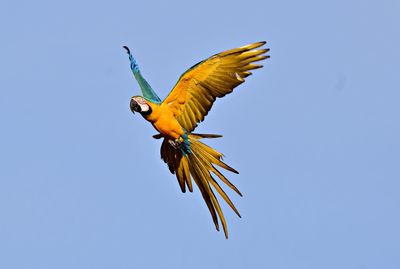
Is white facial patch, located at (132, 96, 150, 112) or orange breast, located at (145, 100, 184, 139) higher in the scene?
white facial patch, located at (132, 96, 150, 112)

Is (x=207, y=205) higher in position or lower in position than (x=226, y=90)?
lower

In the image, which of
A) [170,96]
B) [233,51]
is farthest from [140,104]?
[233,51]

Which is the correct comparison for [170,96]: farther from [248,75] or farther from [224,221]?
[224,221]

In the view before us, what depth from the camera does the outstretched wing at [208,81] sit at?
49.4ft

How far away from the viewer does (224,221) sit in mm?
15680

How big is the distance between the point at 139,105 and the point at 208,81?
4.10 feet

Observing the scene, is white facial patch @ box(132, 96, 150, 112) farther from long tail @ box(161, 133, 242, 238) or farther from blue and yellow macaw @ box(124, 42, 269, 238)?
long tail @ box(161, 133, 242, 238)

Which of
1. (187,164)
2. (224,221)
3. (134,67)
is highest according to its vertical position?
(134,67)

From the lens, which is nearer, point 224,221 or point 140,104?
point 140,104

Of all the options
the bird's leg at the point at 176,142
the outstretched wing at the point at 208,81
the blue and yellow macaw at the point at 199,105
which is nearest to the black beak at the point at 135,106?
the blue and yellow macaw at the point at 199,105

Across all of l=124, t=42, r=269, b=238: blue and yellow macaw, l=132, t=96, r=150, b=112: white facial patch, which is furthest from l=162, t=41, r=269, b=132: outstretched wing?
l=132, t=96, r=150, b=112: white facial patch

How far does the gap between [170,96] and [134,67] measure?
74cm

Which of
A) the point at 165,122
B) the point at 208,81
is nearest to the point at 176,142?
the point at 165,122

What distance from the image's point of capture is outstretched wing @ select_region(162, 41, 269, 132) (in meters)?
15.0
